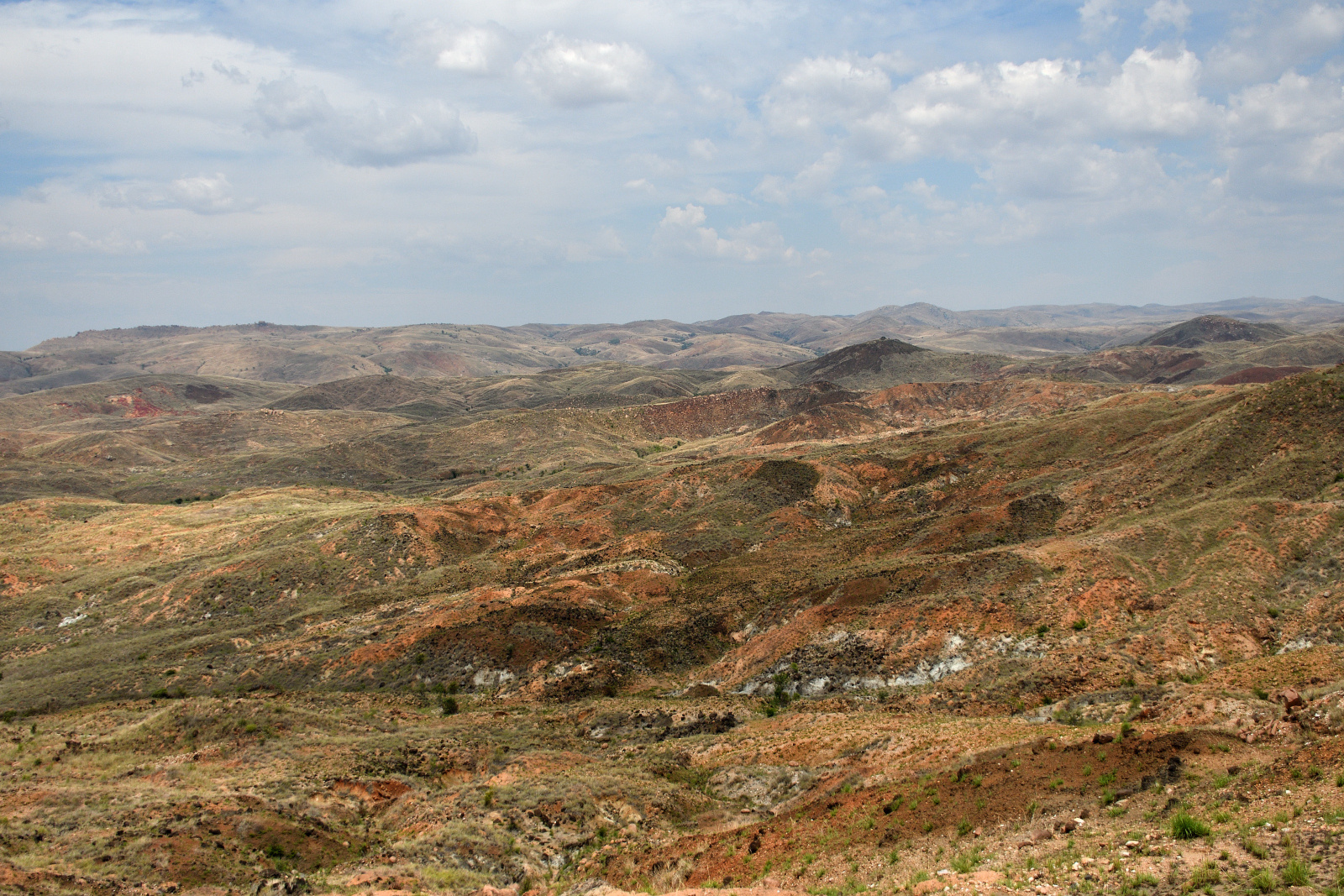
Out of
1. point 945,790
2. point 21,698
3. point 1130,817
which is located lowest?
point 21,698

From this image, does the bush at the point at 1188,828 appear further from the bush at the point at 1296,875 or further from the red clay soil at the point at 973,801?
the red clay soil at the point at 973,801

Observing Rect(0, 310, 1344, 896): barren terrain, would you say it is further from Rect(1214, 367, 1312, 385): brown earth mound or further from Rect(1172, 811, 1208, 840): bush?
Rect(1214, 367, 1312, 385): brown earth mound

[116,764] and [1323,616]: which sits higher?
[1323,616]

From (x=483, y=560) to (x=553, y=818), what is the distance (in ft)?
143

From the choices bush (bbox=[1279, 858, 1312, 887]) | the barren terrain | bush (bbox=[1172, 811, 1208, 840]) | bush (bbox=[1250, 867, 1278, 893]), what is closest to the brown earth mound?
the barren terrain

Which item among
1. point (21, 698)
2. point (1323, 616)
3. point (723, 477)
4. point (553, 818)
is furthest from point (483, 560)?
point (1323, 616)

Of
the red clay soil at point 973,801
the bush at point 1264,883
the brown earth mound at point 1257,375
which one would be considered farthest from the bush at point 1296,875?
the brown earth mound at point 1257,375

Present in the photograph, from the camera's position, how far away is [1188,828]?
1448 centimetres

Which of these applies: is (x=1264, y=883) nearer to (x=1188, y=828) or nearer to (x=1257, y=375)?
(x=1188, y=828)

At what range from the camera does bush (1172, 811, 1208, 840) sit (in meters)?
14.3

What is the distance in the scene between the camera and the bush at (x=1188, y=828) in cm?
1434

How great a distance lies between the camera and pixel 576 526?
7300 cm

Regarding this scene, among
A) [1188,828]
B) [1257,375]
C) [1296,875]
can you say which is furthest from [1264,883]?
[1257,375]

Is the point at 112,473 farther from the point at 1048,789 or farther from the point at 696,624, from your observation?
Answer: the point at 1048,789
